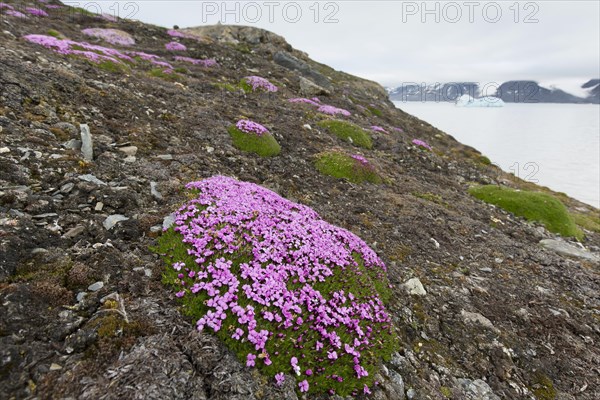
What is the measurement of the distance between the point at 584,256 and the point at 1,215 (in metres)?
20.2

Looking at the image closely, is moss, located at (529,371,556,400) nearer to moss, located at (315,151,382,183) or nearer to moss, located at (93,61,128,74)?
moss, located at (315,151,382,183)

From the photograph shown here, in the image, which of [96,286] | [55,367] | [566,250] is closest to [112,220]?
[96,286]

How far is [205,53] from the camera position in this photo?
1483 inches

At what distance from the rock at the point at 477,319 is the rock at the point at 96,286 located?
26.8 ft

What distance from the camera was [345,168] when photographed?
51.6ft

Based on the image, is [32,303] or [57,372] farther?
[32,303]

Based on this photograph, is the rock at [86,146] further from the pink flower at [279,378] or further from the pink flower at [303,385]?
the pink flower at [303,385]

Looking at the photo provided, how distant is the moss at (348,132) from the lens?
22.0m

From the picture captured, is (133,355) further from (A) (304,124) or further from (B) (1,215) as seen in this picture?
(A) (304,124)

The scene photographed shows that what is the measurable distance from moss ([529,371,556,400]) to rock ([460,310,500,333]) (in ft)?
3.77

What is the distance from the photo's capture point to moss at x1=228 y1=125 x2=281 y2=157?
1469 centimetres

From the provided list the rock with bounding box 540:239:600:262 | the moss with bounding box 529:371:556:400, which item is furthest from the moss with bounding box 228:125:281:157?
the rock with bounding box 540:239:600:262

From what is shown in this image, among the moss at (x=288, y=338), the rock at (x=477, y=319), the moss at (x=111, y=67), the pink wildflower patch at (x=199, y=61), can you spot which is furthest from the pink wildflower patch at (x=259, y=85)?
the rock at (x=477, y=319)

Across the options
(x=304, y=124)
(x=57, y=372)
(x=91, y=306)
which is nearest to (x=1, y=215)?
(x=91, y=306)
